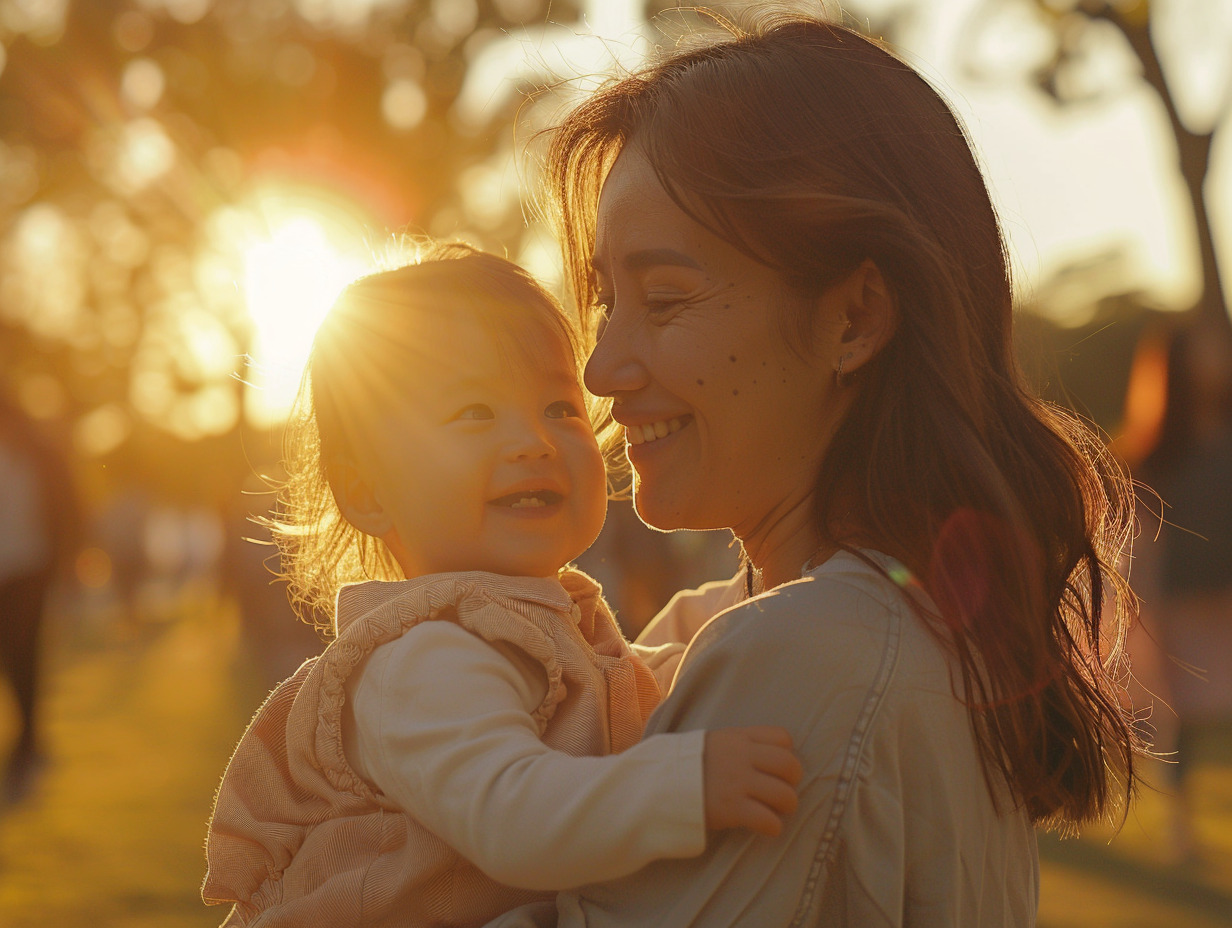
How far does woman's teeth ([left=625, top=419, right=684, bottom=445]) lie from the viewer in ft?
7.32

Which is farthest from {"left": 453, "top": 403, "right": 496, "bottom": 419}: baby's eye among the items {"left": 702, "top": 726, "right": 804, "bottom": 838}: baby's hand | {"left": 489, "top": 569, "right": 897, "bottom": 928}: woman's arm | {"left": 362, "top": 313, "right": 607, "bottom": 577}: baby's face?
{"left": 702, "top": 726, "right": 804, "bottom": 838}: baby's hand

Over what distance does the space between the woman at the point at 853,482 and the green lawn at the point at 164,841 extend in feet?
8.24

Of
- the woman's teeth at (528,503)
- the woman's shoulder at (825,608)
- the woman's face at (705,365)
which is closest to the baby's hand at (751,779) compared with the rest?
the woman's shoulder at (825,608)

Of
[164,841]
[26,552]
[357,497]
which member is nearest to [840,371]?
[357,497]

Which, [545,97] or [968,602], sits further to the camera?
[545,97]

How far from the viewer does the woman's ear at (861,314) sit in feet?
6.64

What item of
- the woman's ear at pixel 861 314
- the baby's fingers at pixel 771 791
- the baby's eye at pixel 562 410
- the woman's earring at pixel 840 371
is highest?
the woman's ear at pixel 861 314

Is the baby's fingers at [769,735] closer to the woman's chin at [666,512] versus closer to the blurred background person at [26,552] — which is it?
the woman's chin at [666,512]

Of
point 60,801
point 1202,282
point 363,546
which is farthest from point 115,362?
point 363,546

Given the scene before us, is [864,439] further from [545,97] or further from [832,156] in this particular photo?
[545,97]

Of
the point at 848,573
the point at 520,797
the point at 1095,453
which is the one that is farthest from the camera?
the point at 1095,453

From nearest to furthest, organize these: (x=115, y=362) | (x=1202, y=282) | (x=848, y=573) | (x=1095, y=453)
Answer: (x=848, y=573)
(x=1095, y=453)
(x=1202, y=282)
(x=115, y=362)

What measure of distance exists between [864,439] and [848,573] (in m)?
0.37

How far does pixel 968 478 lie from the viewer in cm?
183
